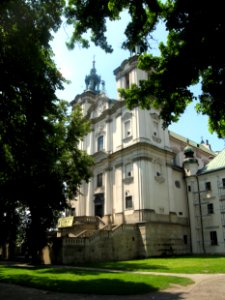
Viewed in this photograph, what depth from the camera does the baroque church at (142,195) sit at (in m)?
35.5

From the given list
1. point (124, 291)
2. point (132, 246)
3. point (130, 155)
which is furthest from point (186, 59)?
point (130, 155)

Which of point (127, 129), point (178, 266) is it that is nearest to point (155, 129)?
point (127, 129)

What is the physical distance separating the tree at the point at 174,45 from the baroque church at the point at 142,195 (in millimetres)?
21721

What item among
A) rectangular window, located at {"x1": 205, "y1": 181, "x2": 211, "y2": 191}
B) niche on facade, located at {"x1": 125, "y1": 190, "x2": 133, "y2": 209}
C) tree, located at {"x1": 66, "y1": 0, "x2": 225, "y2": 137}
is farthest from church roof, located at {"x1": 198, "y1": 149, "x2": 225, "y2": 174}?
tree, located at {"x1": 66, "y1": 0, "x2": 225, "y2": 137}

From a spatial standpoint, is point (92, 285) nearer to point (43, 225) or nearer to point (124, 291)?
point (124, 291)

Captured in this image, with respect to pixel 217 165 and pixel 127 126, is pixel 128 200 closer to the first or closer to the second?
pixel 127 126

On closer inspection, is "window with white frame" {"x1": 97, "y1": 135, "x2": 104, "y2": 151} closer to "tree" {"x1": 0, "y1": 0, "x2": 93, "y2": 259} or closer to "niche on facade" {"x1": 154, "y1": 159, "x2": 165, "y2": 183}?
"niche on facade" {"x1": 154, "y1": 159, "x2": 165, "y2": 183}

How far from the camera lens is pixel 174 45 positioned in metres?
10.7

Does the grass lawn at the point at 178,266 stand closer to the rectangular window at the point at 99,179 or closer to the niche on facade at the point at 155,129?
the niche on facade at the point at 155,129

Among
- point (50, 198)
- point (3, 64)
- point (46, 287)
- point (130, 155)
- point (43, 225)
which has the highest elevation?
point (130, 155)

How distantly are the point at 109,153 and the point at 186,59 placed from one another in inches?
1357

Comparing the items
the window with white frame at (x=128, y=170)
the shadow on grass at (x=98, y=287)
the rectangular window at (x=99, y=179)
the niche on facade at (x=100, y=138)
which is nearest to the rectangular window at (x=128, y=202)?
the window with white frame at (x=128, y=170)

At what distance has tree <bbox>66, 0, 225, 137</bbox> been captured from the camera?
28.7 ft

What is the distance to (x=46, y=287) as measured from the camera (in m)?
14.2
